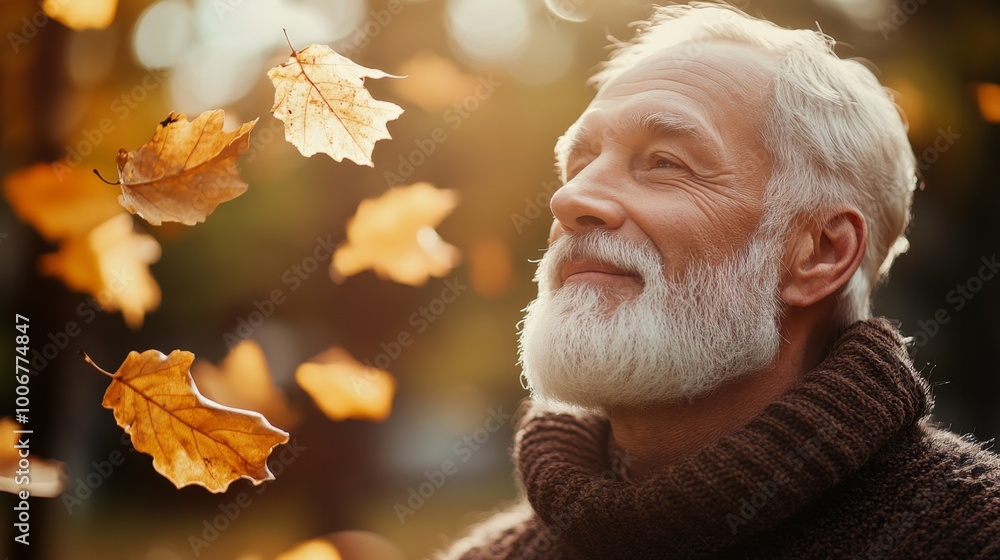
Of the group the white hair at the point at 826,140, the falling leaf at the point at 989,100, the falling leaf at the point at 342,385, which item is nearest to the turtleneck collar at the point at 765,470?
the white hair at the point at 826,140

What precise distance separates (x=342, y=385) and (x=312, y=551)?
3.32ft

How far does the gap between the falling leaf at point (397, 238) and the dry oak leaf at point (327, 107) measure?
75.8 inches

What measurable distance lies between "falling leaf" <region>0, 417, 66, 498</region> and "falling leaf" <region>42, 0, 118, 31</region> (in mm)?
1077

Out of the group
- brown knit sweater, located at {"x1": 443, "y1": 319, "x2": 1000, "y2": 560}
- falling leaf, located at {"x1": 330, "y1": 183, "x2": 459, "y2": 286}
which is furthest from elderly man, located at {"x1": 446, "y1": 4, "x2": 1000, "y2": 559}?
falling leaf, located at {"x1": 330, "y1": 183, "x2": 459, "y2": 286}

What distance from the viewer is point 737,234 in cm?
210

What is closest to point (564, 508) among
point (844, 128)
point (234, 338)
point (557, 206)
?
point (557, 206)

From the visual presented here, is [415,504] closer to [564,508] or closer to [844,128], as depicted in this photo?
[564,508]

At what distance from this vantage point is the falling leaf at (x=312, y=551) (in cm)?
417
